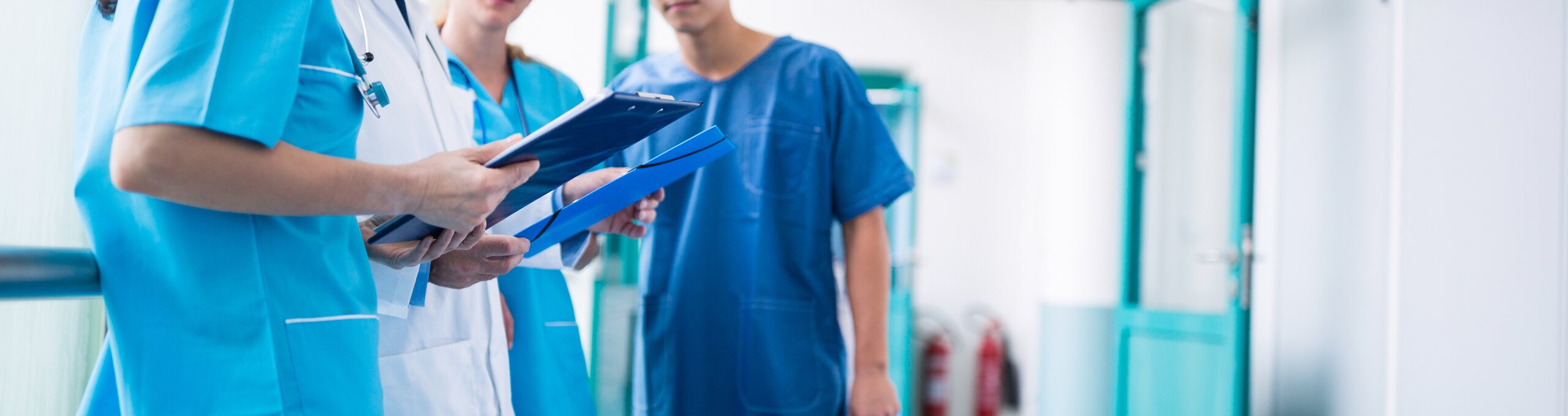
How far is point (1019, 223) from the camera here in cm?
484

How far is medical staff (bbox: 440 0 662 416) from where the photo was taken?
113cm

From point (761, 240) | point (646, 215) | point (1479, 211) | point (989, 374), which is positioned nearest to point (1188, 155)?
point (1479, 211)

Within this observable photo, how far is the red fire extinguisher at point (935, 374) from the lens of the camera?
14.9 feet

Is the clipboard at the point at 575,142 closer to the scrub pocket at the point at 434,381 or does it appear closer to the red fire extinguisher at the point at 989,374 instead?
the scrub pocket at the point at 434,381

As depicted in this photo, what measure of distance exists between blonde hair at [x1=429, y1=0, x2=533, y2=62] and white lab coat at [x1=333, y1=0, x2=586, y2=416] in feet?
0.99

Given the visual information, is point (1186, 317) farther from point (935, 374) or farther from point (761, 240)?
point (761, 240)

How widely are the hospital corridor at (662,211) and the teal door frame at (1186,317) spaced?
12mm

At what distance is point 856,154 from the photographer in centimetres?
139

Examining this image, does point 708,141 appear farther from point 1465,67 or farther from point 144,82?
point 1465,67

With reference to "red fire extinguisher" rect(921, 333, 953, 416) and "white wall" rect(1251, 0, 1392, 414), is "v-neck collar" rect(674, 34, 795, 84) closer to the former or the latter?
"white wall" rect(1251, 0, 1392, 414)

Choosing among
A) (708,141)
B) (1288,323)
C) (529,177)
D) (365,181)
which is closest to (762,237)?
(708,141)

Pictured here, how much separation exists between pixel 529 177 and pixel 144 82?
10.3 inches

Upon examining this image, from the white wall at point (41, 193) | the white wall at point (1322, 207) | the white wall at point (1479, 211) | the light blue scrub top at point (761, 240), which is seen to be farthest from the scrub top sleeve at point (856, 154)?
the white wall at point (1322, 207)

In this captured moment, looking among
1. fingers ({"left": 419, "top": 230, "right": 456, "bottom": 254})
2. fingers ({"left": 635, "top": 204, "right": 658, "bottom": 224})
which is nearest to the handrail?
fingers ({"left": 419, "top": 230, "right": 456, "bottom": 254})
